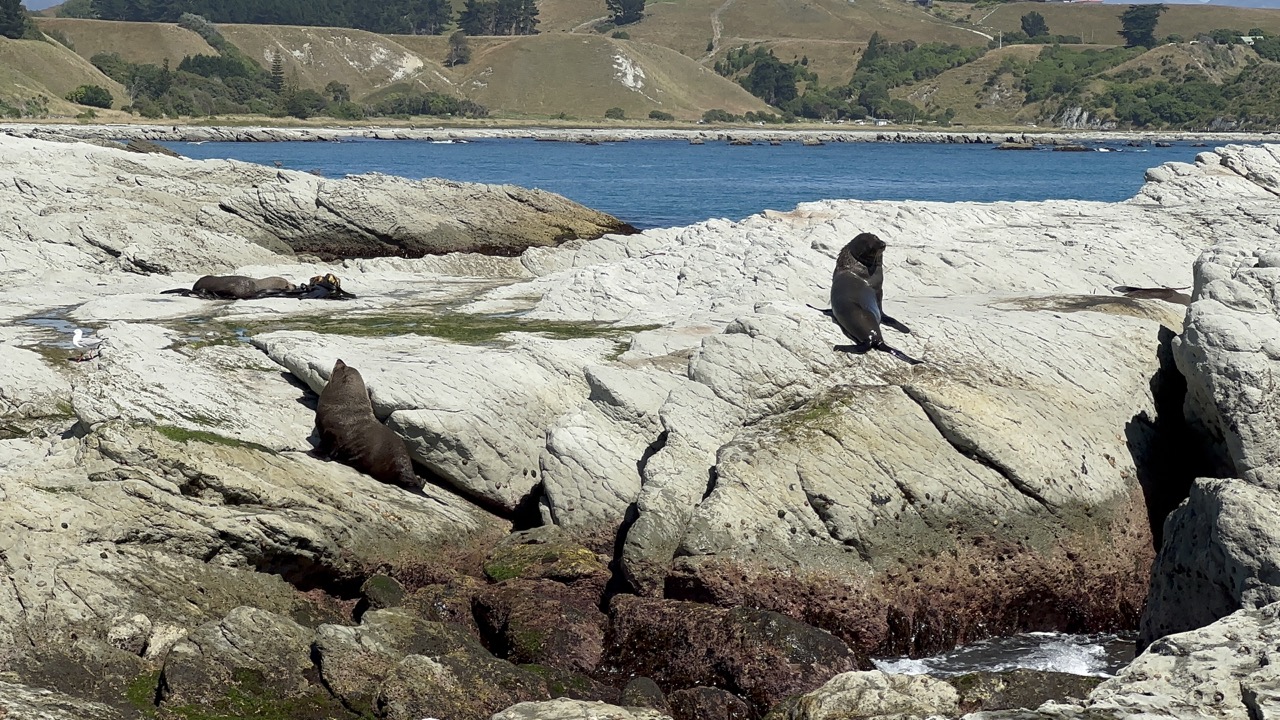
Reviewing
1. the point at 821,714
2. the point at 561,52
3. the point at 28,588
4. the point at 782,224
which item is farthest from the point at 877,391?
the point at 561,52

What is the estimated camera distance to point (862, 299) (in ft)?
47.0

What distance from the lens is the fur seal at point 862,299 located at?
44.7ft

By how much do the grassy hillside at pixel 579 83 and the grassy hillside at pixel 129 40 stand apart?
38202mm

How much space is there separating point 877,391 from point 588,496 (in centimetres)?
293

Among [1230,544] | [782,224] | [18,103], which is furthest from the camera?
[18,103]

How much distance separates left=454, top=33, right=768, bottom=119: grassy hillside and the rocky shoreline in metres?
19.5

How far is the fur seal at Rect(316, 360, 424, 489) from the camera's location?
13203mm

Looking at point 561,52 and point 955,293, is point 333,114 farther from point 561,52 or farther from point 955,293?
point 955,293

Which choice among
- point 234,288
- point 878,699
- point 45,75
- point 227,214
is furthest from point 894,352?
point 45,75

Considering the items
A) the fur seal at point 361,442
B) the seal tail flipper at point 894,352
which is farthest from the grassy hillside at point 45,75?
the seal tail flipper at point 894,352

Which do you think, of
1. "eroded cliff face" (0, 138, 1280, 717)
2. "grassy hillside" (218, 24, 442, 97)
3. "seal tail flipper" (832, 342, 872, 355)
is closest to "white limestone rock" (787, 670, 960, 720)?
"eroded cliff face" (0, 138, 1280, 717)

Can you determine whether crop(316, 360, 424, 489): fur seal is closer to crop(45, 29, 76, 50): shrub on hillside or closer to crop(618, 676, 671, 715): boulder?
crop(618, 676, 671, 715): boulder

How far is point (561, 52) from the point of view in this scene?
19738cm

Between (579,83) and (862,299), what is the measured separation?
177788mm
